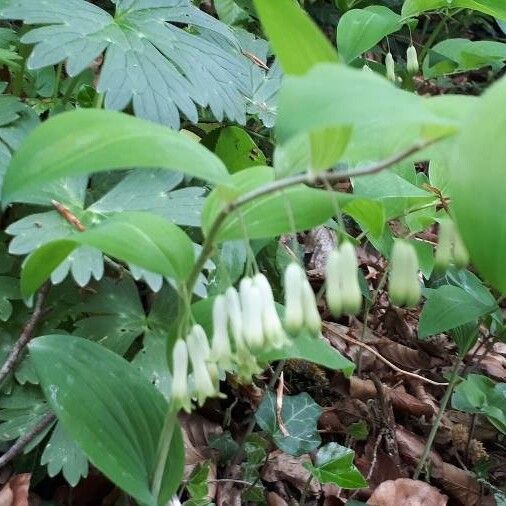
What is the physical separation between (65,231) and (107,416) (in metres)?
0.41

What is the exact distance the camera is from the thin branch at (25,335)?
1358 mm

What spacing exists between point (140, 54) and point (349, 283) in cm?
96

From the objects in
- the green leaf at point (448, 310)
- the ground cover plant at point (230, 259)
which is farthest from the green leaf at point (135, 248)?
the green leaf at point (448, 310)

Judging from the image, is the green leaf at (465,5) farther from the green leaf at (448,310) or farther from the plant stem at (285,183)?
the plant stem at (285,183)

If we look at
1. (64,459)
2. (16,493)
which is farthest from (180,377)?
(16,493)

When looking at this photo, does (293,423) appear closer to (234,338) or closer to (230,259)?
(230,259)

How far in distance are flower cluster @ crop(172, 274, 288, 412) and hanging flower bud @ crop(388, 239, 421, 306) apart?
16 cm

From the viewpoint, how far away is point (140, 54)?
1553 millimetres

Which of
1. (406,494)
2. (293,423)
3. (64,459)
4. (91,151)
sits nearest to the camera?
(91,151)

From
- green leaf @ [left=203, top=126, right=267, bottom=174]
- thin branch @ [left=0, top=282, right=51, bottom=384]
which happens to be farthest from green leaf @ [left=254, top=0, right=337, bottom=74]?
green leaf @ [left=203, top=126, right=267, bottom=174]

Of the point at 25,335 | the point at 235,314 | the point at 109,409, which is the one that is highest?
the point at 235,314

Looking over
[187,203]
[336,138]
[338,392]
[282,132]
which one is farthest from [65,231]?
[338,392]

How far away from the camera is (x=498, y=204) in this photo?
622 millimetres

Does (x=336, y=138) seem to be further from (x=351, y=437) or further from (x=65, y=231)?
(x=351, y=437)
